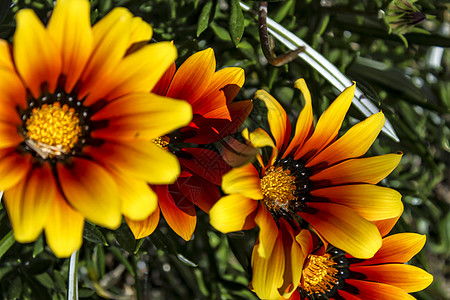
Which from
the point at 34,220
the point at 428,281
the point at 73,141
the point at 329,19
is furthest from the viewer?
the point at 329,19

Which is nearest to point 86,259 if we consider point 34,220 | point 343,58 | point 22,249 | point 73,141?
point 22,249

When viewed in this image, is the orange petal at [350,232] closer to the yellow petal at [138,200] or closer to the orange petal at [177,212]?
the orange petal at [177,212]

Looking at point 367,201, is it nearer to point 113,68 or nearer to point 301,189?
point 301,189

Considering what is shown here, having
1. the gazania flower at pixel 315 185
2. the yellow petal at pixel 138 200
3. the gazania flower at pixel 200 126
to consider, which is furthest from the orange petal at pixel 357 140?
the yellow petal at pixel 138 200

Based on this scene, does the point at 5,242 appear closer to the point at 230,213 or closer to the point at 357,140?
the point at 230,213

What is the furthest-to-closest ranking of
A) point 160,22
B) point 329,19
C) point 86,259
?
point 329,19
point 86,259
point 160,22

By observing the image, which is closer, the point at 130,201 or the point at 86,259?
the point at 130,201

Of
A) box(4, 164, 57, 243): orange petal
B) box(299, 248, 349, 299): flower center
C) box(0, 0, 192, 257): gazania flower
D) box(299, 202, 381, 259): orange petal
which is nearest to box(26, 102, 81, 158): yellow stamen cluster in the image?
box(0, 0, 192, 257): gazania flower
